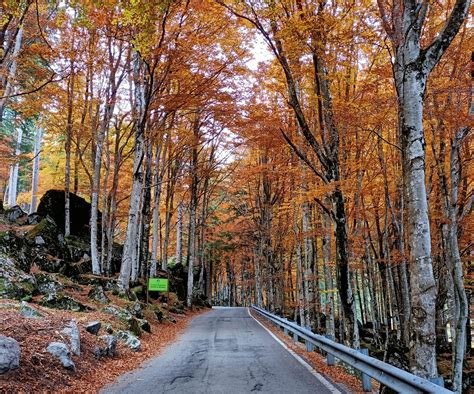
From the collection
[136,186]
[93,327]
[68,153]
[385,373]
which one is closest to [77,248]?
[68,153]

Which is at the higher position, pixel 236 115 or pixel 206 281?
pixel 236 115

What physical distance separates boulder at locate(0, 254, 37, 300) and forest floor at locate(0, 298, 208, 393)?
1.02 metres

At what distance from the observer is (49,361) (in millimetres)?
5680

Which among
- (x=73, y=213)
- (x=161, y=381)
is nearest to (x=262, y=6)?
(x=161, y=381)

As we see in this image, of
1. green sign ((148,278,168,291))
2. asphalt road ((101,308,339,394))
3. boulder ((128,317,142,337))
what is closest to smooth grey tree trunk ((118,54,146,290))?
green sign ((148,278,168,291))

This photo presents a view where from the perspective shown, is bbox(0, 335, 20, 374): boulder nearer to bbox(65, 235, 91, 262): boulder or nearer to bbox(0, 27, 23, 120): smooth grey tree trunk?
bbox(0, 27, 23, 120): smooth grey tree trunk

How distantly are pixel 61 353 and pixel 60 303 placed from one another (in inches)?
150

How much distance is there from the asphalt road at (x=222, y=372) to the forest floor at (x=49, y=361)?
15.9 inches

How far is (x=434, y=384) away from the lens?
3377 mm

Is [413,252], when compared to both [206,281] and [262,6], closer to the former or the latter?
[262,6]

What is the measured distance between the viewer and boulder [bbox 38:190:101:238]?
1984cm

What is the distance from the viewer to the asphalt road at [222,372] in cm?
551

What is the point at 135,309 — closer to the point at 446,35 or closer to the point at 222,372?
the point at 222,372

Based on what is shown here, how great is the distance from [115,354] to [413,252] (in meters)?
6.24
